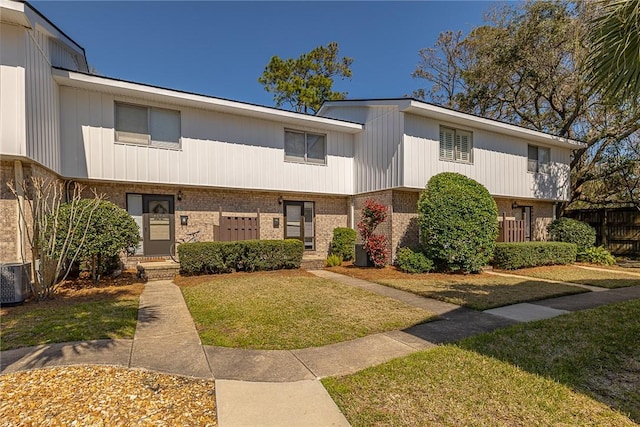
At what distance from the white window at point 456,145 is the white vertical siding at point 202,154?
3574mm

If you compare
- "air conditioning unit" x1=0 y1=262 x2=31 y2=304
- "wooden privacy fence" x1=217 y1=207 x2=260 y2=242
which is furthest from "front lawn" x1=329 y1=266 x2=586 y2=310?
"air conditioning unit" x1=0 y1=262 x2=31 y2=304

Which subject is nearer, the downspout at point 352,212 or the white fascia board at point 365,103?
the white fascia board at point 365,103

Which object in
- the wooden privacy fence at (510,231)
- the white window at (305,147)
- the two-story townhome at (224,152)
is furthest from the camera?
the wooden privacy fence at (510,231)

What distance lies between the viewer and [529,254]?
11641 millimetres

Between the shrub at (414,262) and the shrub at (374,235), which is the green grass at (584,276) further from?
the shrub at (374,235)

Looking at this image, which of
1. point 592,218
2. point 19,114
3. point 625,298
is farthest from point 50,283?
point 592,218

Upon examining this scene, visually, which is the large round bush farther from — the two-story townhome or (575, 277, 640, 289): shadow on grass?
(575, 277, 640, 289): shadow on grass

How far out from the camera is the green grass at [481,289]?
21.4 feet

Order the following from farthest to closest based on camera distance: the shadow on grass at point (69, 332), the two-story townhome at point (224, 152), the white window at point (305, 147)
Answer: the white window at point (305, 147) → the two-story townhome at point (224, 152) → the shadow on grass at point (69, 332)

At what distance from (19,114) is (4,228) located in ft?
7.63

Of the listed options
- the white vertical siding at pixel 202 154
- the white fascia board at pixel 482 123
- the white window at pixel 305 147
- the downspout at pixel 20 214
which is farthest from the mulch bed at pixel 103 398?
the white fascia board at pixel 482 123

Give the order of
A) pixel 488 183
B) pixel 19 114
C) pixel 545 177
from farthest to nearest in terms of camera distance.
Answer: pixel 545 177 → pixel 488 183 → pixel 19 114

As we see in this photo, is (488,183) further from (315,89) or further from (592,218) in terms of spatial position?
(315,89)

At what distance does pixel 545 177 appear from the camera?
1499 cm
